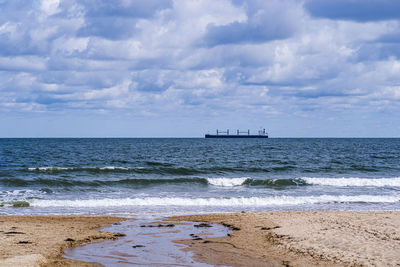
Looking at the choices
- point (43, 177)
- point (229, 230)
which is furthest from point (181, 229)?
point (43, 177)

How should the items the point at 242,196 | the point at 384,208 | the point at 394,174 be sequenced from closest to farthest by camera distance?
the point at 384,208 → the point at 242,196 → the point at 394,174

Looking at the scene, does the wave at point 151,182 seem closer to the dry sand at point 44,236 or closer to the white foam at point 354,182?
the white foam at point 354,182

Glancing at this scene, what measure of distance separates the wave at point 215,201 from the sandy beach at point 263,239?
4.57 meters

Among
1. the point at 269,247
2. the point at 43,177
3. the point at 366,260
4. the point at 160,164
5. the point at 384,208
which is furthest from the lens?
the point at 160,164

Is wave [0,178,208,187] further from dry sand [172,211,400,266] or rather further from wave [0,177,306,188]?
dry sand [172,211,400,266]

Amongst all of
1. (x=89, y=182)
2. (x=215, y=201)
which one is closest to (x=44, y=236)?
(x=215, y=201)

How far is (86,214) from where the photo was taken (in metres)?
18.6

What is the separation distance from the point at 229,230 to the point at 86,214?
7.05m

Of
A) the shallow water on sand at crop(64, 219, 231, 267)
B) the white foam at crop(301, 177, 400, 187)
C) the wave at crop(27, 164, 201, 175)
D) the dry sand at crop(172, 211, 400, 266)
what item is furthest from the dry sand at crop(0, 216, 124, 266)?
the wave at crop(27, 164, 201, 175)

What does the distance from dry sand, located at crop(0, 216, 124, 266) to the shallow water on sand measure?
0.50m

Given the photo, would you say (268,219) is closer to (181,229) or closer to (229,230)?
(229,230)

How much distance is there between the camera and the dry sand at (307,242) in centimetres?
1045

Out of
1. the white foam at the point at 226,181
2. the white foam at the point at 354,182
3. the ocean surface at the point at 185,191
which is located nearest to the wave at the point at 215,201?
the ocean surface at the point at 185,191

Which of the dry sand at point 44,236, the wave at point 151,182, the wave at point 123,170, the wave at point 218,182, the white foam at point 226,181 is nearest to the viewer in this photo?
the dry sand at point 44,236
